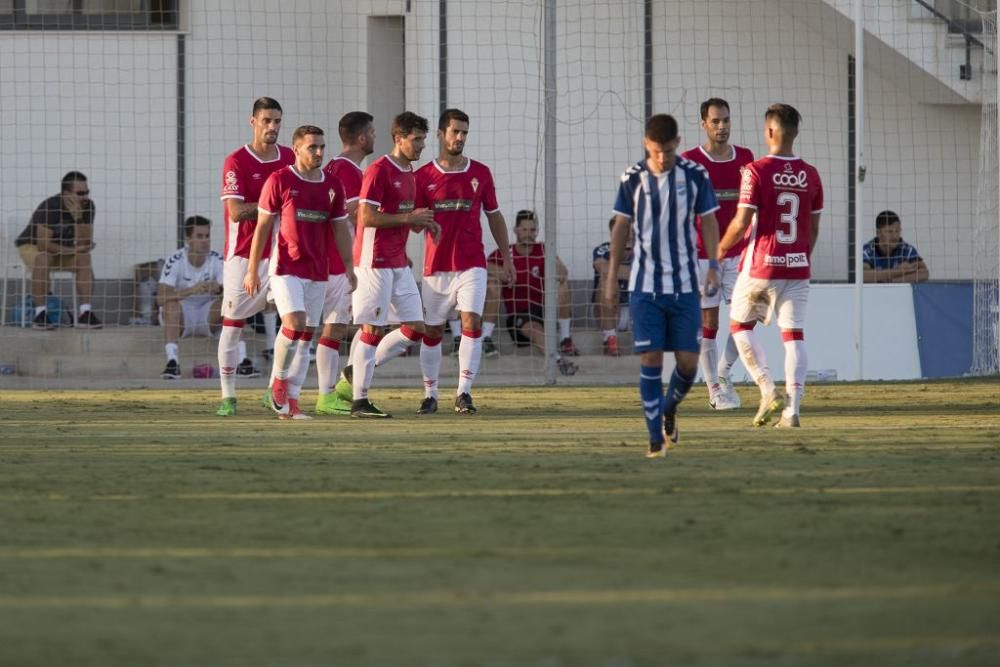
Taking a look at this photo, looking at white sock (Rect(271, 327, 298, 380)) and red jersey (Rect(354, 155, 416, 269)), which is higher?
red jersey (Rect(354, 155, 416, 269))

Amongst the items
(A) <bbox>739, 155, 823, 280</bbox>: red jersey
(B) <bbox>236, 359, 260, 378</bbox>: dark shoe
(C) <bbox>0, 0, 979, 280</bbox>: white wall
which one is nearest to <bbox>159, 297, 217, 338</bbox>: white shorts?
(B) <bbox>236, 359, 260, 378</bbox>: dark shoe

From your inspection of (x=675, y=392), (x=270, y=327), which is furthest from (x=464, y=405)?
(x=270, y=327)

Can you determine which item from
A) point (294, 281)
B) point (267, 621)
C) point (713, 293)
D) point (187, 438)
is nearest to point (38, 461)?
point (187, 438)

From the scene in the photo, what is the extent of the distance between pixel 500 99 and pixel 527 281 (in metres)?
2.76

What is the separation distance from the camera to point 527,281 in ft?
56.4

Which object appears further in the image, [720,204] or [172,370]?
[172,370]

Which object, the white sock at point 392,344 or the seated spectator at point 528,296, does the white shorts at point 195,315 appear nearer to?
the seated spectator at point 528,296

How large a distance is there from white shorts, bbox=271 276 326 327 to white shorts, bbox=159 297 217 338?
5.79 meters

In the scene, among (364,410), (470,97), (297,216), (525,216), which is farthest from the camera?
(470,97)

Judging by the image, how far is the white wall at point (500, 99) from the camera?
62.0 ft

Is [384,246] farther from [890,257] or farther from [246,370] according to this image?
[890,257]

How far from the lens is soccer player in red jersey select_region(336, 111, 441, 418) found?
1209 centimetres

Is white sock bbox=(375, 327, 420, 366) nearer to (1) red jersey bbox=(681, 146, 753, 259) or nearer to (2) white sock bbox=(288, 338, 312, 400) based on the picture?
(2) white sock bbox=(288, 338, 312, 400)

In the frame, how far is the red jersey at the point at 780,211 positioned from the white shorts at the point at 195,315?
8.00 m
